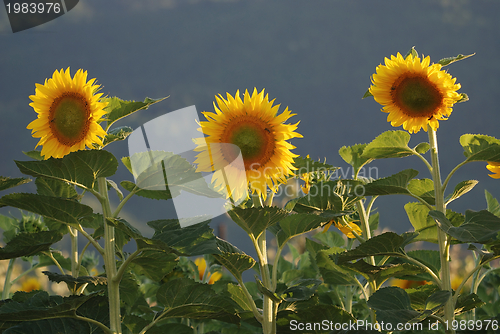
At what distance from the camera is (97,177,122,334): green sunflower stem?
4.37 ft

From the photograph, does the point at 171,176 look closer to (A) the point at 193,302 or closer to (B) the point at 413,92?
(A) the point at 193,302

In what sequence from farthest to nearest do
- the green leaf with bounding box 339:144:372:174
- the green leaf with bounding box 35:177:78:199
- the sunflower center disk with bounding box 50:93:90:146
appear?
the green leaf with bounding box 339:144:372:174, the green leaf with bounding box 35:177:78:199, the sunflower center disk with bounding box 50:93:90:146

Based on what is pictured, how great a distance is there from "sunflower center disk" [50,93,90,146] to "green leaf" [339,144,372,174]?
3.67ft

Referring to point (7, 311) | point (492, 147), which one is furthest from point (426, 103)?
point (7, 311)

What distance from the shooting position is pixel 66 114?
1.42m

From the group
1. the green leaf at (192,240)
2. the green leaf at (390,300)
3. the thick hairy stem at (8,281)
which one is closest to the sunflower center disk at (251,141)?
the green leaf at (192,240)

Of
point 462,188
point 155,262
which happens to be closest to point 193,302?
point 155,262

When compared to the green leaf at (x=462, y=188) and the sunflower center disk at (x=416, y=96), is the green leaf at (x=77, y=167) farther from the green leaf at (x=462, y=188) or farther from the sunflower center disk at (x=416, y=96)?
the green leaf at (x=462, y=188)

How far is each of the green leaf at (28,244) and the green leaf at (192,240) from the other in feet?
1.57

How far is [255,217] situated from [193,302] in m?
0.41

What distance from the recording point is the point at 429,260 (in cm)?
188

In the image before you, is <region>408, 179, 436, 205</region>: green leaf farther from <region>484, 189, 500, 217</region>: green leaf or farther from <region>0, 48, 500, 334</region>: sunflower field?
<region>484, 189, 500, 217</region>: green leaf

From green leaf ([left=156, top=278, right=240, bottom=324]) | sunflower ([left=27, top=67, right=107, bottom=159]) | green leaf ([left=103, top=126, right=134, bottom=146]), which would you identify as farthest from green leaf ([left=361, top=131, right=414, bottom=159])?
sunflower ([left=27, top=67, right=107, bottom=159])

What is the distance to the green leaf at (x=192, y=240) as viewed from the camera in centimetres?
118
